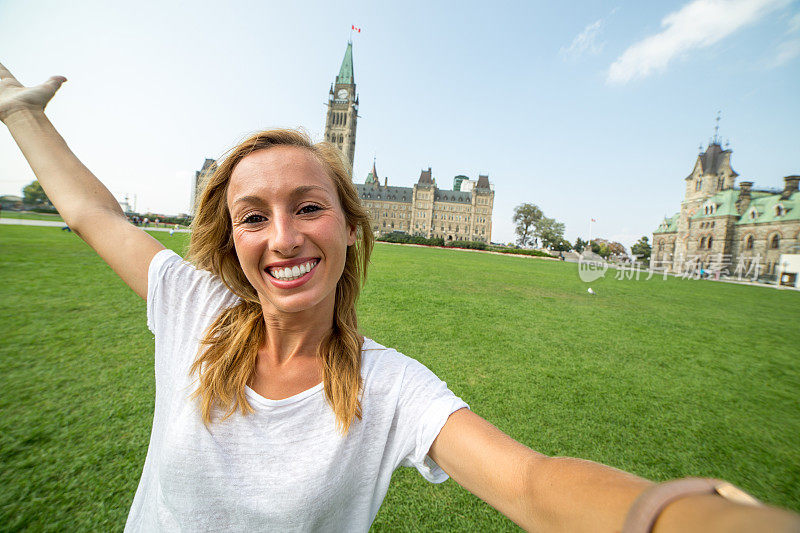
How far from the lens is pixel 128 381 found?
134 inches

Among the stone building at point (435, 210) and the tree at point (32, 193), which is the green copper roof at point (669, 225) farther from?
the tree at point (32, 193)

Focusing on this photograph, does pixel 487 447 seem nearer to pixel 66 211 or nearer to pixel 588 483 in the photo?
pixel 588 483

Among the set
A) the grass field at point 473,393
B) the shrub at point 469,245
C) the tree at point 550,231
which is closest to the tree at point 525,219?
the tree at point 550,231

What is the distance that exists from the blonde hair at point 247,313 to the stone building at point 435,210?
7654cm

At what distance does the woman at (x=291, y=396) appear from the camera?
88 centimetres

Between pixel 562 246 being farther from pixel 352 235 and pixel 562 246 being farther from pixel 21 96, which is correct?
pixel 21 96

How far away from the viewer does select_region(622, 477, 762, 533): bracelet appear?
44 cm

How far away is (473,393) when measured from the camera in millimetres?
3760

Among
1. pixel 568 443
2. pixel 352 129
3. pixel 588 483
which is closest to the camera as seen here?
pixel 588 483

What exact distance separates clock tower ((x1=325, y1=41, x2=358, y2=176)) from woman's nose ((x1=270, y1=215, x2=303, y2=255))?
7656 cm

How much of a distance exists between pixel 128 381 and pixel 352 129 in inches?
3086

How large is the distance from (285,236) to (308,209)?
138 millimetres

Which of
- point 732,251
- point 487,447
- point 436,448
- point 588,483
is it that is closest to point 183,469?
point 436,448

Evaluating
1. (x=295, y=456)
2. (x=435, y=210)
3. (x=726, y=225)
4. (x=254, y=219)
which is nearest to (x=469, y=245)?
(x=726, y=225)
